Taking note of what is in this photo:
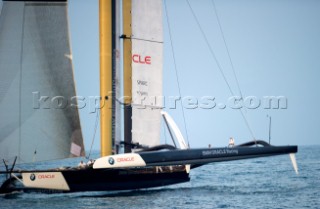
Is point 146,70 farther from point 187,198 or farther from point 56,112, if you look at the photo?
point 187,198

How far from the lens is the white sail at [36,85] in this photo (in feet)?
71.1

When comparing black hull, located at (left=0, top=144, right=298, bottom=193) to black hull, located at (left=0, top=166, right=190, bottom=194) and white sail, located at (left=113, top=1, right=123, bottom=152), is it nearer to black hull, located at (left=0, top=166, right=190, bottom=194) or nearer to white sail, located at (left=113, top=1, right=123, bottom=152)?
black hull, located at (left=0, top=166, right=190, bottom=194)

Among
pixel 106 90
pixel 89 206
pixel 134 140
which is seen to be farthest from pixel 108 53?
pixel 89 206

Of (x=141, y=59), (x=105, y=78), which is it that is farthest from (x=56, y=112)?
(x=141, y=59)

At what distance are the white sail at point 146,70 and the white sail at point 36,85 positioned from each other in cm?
462

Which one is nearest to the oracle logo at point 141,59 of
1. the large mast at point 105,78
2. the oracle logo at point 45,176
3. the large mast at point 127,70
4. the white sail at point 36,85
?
the large mast at point 127,70

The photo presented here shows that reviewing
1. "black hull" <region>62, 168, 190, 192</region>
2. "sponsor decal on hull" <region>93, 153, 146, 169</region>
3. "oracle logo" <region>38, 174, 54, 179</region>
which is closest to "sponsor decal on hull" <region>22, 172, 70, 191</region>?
"oracle logo" <region>38, 174, 54, 179</region>

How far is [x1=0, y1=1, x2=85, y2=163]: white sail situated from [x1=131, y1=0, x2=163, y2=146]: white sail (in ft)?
15.2

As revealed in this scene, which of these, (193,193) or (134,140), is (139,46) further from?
(193,193)

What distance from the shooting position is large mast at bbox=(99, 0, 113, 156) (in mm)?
23797

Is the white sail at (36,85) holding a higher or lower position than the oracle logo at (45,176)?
higher

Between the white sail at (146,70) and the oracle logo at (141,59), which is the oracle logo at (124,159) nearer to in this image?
the white sail at (146,70)

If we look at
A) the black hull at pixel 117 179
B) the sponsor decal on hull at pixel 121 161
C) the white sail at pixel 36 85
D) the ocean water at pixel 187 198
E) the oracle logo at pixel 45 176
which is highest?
the white sail at pixel 36 85

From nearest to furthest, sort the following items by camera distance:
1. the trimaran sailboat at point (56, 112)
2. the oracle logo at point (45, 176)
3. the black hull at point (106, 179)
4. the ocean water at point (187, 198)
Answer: the trimaran sailboat at point (56, 112), the ocean water at point (187, 198), the oracle logo at point (45, 176), the black hull at point (106, 179)
